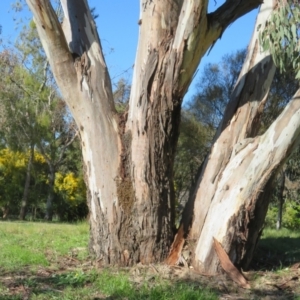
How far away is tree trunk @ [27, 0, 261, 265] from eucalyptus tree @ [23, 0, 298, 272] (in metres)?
0.01

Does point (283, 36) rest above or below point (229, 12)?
below

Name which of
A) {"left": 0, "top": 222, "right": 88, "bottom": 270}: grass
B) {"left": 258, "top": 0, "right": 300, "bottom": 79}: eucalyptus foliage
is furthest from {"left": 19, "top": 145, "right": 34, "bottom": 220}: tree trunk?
{"left": 258, "top": 0, "right": 300, "bottom": 79}: eucalyptus foliage

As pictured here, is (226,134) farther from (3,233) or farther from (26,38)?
(26,38)

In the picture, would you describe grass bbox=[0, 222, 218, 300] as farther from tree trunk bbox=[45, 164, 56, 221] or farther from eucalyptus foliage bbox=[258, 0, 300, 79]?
tree trunk bbox=[45, 164, 56, 221]

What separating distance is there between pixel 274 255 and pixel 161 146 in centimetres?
259

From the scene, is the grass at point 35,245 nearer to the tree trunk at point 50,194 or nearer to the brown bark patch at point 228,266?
the brown bark patch at point 228,266

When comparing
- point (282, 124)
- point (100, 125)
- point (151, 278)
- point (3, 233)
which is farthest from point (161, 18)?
point (3, 233)

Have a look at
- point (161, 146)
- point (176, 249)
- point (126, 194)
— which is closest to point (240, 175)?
point (161, 146)

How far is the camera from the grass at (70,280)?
5992 millimetres

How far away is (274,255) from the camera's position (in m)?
8.44

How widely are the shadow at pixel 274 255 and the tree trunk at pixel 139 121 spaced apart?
1429 mm

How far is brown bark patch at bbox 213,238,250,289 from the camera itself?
6805mm

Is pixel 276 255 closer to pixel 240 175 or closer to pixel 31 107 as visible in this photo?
pixel 240 175

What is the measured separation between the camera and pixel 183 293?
19.7ft
